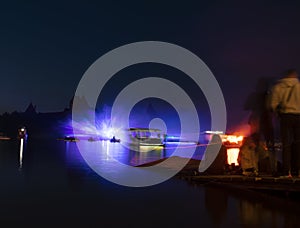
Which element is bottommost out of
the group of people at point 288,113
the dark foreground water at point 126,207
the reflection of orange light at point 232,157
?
the dark foreground water at point 126,207

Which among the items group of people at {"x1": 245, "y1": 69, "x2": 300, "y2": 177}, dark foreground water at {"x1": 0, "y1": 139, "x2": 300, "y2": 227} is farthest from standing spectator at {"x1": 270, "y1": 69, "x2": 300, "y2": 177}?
dark foreground water at {"x1": 0, "y1": 139, "x2": 300, "y2": 227}

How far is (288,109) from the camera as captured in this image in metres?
10.7

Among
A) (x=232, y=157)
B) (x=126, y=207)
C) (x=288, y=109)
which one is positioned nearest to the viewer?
(x=126, y=207)

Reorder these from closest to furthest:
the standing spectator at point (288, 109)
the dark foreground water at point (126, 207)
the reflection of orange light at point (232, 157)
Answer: the dark foreground water at point (126, 207), the standing spectator at point (288, 109), the reflection of orange light at point (232, 157)

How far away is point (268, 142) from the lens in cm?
1371

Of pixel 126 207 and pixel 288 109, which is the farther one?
pixel 288 109

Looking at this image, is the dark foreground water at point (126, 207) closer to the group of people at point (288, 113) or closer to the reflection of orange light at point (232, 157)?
the group of people at point (288, 113)

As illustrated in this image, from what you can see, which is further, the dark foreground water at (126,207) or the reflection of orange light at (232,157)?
the reflection of orange light at (232,157)

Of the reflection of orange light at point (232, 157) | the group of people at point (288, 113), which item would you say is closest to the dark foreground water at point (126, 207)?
the group of people at point (288, 113)

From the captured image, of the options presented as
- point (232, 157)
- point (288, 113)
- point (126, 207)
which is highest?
point (288, 113)

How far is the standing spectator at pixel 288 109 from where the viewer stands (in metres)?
10.6

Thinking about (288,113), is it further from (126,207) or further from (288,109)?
(126,207)

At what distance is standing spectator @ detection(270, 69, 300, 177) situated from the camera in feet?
34.9

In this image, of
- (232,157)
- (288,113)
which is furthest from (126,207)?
(232,157)
